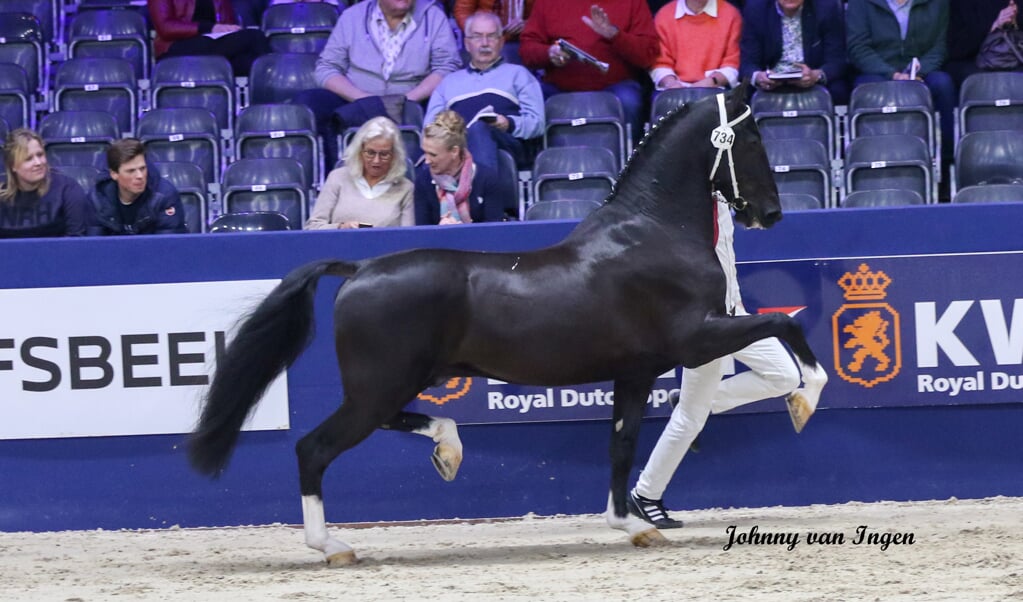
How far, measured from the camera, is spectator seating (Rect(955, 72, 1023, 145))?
390 inches

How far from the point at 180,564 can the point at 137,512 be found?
1136mm

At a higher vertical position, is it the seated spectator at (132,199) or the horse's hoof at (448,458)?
the seated spectator at (132,199)

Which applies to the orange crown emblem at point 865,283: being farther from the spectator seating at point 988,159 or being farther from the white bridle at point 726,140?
the spectator seating at point 988,159

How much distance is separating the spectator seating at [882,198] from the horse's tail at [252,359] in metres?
3.68

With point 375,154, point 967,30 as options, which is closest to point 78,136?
point 375,154

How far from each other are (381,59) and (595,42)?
61.1 inches

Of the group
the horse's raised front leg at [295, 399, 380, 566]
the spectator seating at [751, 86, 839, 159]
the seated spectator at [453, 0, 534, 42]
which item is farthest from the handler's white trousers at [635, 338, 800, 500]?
the seated spectator at [453, 0, 534, 42]

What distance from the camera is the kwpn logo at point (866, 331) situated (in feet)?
24.3

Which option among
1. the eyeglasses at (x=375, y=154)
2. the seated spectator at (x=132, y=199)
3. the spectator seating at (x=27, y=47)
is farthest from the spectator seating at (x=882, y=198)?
the spectator seating at (x=27, y=47)

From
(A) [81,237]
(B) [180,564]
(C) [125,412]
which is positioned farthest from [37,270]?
(B) [180,564]

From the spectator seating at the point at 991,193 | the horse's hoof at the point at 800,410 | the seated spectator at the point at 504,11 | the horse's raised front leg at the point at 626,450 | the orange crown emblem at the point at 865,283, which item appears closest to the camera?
the horse's hoof at the point at 800,410

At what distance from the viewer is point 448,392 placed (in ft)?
24.6

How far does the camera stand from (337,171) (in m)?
8.05

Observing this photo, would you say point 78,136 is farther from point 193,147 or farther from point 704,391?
point 704,391
